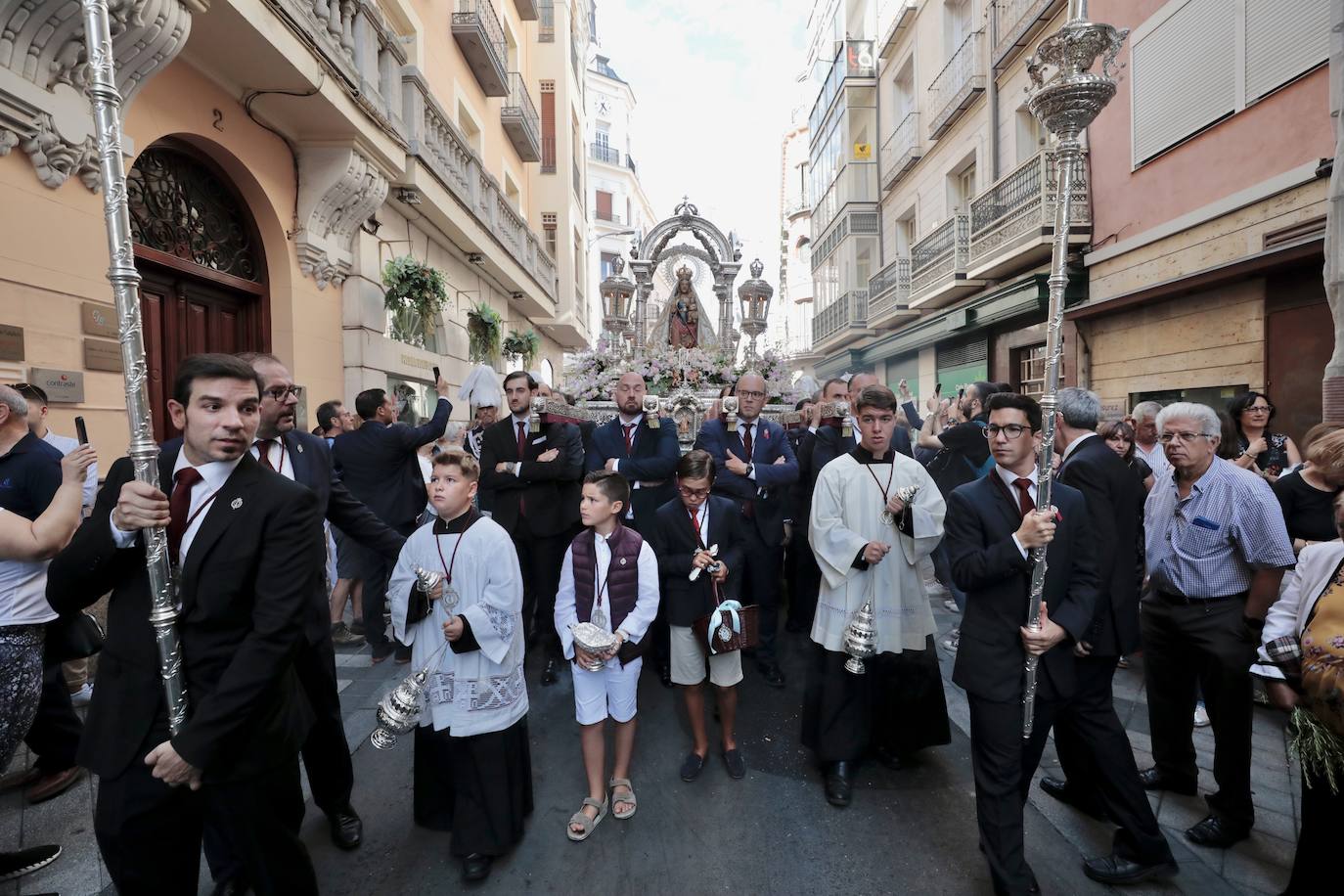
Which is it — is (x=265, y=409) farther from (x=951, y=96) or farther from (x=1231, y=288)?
(x=951, y=96)

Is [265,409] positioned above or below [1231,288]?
below

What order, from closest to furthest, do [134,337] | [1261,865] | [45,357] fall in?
[134,337], [1261,865], [45,357]

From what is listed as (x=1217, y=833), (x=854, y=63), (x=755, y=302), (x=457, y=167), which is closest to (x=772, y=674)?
(x=1217, y=833)

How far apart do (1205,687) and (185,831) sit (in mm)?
4248

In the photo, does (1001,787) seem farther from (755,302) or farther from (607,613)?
(755,302)

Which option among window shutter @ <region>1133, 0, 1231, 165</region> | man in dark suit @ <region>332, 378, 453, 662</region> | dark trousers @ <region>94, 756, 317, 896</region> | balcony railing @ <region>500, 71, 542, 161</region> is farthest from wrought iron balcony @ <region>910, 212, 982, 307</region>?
dark trousers @ <region>94, 756, 317, 896</region>

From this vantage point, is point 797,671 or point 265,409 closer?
point 265,409

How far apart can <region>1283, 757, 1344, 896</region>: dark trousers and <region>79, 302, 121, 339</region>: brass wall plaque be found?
6.78m

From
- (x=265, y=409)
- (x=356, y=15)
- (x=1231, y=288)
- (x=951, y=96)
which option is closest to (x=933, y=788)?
(x=265, y=409)

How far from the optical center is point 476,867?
2.70m

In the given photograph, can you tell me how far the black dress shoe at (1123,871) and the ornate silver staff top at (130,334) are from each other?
11.5ft

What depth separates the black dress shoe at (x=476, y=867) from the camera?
2678mm

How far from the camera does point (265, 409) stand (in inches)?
118

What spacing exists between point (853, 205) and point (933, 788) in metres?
21.2
